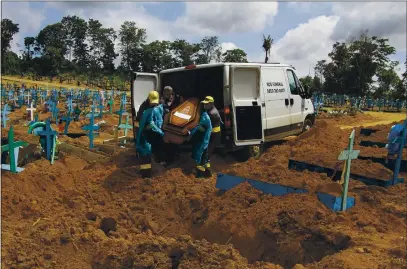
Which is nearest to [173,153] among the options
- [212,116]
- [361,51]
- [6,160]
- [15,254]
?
[212,116]

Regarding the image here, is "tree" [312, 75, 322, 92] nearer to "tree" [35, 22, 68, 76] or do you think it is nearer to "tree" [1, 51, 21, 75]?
"tree" [35, 22, 68, 76]

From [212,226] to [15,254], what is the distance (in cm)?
224

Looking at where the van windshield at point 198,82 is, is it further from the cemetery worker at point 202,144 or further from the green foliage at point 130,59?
the green foliage at point 130,59

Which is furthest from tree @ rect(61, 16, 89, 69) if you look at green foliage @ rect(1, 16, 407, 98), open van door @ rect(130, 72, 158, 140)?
open van door @ rect(130, 72, 158, 140)

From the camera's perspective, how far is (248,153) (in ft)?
26.1

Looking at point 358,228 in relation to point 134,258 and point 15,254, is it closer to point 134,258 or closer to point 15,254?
point 134,258

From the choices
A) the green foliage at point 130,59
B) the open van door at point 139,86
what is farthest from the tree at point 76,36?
the open van door at point 139,86

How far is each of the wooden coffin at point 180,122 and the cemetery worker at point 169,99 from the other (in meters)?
0.43

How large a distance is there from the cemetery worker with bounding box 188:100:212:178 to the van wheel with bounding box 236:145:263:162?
4.62 ft

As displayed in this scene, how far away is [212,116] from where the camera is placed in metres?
6.79

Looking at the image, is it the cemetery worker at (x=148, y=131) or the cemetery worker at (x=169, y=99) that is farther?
the cemetery worker at (x=169, y=99)

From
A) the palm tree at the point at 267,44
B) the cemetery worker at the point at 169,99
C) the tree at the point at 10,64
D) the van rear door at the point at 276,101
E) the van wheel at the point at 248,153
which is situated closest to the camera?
the cemetery worker at the point at 169,99

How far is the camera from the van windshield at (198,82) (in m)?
7.49

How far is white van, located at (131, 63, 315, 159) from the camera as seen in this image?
727cm
